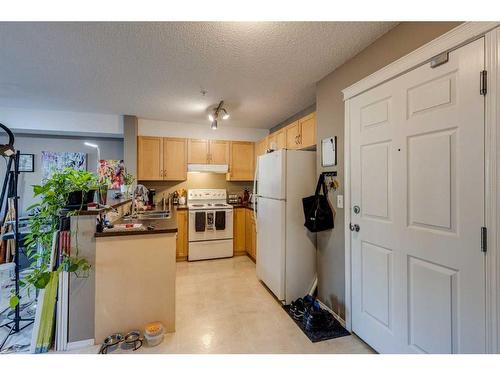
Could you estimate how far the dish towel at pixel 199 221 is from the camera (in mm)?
3838

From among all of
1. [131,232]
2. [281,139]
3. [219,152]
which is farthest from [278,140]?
[131,232]

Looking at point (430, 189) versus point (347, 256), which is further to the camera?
point (347, 256)

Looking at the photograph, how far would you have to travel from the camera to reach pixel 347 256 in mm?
2035

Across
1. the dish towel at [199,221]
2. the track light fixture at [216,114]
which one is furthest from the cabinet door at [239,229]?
the track light fixture at [216,114]

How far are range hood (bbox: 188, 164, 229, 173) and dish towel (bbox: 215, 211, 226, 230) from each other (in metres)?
0.81

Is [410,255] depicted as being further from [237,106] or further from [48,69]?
[48,69]

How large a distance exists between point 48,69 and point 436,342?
387 cm

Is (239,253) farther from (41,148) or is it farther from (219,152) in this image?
(41,148)

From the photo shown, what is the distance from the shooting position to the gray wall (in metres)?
3.84

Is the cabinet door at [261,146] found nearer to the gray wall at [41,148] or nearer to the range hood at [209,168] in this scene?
the range hood at [209,168]

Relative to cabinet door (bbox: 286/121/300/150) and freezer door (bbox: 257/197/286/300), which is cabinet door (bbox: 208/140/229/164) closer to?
cabinet door (bbox: 286/121/300/150)

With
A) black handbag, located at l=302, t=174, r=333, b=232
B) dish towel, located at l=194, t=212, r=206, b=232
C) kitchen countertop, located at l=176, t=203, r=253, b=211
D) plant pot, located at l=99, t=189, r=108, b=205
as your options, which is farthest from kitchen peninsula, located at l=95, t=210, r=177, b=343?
kitchen countertop, located at l=176, t=203, r=253, b=211

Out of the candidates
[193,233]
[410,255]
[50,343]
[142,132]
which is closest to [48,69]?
[142,132]
